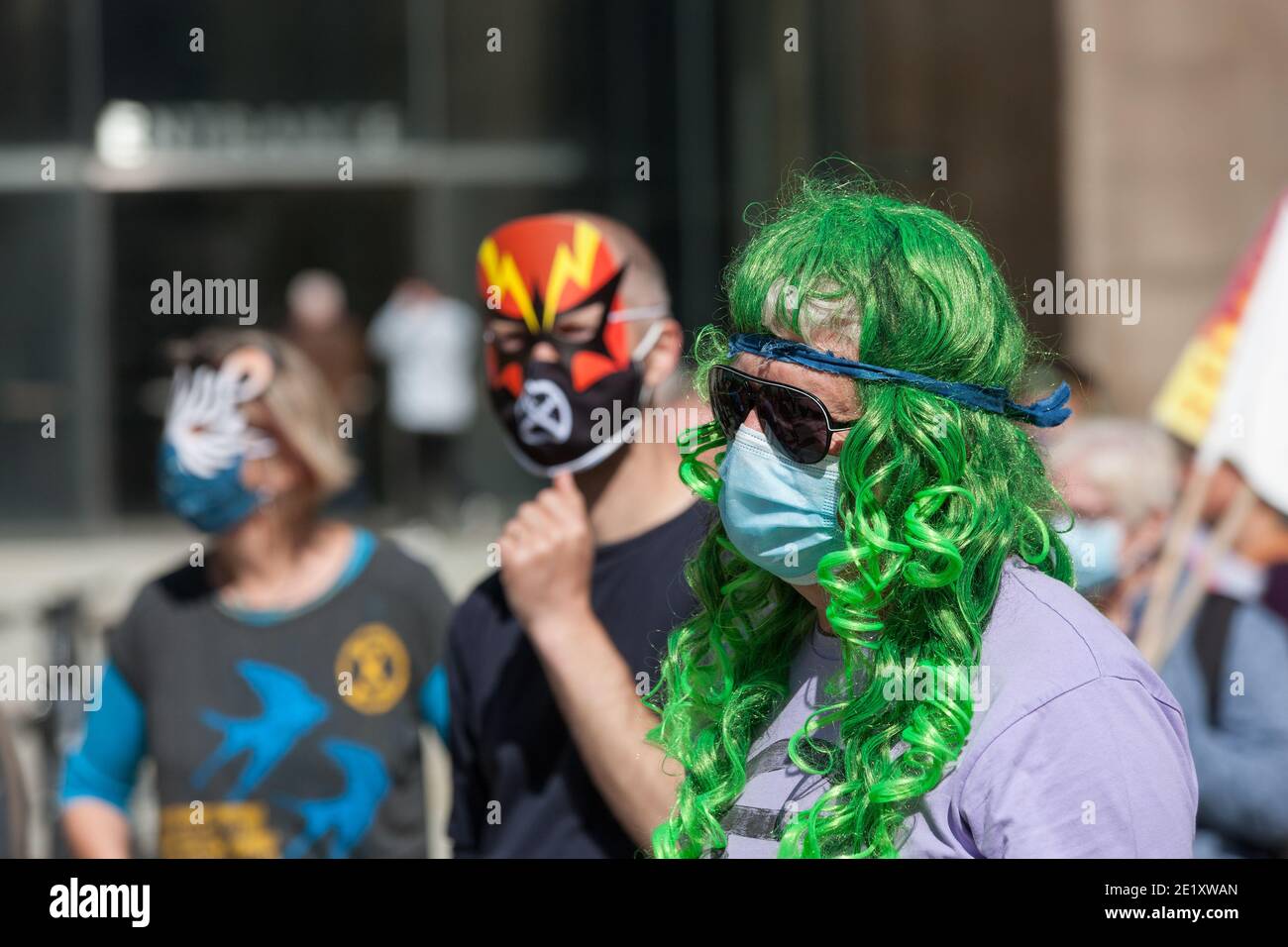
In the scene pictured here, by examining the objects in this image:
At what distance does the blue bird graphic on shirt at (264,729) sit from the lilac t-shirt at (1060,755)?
1800mm

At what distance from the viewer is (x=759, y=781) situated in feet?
6.27

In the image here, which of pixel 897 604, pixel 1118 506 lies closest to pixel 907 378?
pixel 897 604

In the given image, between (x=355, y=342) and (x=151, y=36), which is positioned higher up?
(x=151, y=36)

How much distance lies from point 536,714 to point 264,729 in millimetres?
887

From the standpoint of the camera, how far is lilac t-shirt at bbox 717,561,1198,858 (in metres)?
1.62

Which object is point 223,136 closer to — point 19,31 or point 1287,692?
point 19,31

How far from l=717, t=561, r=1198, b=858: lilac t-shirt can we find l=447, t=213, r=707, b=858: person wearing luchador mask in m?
0.91

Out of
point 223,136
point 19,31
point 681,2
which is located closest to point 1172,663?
point 681,2

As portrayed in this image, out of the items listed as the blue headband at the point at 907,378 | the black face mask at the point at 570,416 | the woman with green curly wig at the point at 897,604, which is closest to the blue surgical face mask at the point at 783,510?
the woman with green curly wig at the point at 897,604

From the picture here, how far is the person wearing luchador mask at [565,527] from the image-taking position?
8.66ft

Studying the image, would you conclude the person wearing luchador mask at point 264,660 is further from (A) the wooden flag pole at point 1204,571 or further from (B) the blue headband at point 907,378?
(A) the wooden flag pole at point 1204,571

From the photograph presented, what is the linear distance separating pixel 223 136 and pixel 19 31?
1.79 m

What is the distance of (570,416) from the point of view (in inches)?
114

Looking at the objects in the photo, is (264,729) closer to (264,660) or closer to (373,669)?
(264,660)
